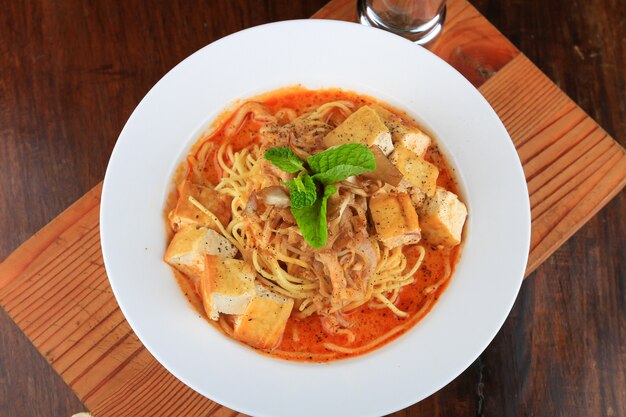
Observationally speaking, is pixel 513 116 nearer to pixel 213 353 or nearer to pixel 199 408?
pixel 213 353

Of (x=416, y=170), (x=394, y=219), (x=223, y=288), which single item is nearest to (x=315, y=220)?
(x=394, y=219)

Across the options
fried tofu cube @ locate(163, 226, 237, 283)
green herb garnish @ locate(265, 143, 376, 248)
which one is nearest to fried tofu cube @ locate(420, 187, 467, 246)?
green herb garnish @ locate(265, 143, 376, 248)

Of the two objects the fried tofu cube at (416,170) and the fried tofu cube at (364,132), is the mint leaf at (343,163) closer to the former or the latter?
the fried tofu cube at (364,132)

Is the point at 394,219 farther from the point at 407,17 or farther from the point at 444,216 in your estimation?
the point at 407,17

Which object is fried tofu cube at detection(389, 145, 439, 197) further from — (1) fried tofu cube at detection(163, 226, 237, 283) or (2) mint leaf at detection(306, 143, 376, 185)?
(1) fried tofu cube at detection(163, 226, 237, 283)

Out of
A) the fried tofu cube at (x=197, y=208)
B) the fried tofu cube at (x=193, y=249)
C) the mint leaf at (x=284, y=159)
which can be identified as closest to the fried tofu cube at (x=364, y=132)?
the mint leaf at (x=284, y=159)
